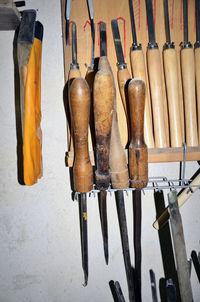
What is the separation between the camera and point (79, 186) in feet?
1.39

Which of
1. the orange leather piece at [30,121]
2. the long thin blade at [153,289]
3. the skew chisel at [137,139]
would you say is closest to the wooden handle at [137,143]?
the skew chisel at [137,139]

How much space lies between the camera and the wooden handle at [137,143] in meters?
0.40

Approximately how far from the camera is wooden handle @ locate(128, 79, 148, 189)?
0.40 meters

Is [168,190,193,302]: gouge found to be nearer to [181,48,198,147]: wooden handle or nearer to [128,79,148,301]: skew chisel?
[128,79,148,301]: skew chisel

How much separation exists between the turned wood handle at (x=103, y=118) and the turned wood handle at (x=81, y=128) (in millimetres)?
20

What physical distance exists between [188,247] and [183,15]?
0.75 metres

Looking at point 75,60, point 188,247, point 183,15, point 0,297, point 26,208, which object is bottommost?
point 0,297

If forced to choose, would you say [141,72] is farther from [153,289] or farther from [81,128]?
[153,289]

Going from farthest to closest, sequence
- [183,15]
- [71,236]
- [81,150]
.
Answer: [71,236], [183,15], [81,150]

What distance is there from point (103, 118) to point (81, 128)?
0.16 ft

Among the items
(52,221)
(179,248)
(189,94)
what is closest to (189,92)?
(189,94)

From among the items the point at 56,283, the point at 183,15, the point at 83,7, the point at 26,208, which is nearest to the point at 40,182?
the point at 26,208

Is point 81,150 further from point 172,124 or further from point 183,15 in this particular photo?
point 183,15

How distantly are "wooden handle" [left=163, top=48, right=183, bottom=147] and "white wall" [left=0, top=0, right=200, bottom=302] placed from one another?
0.20 meters
